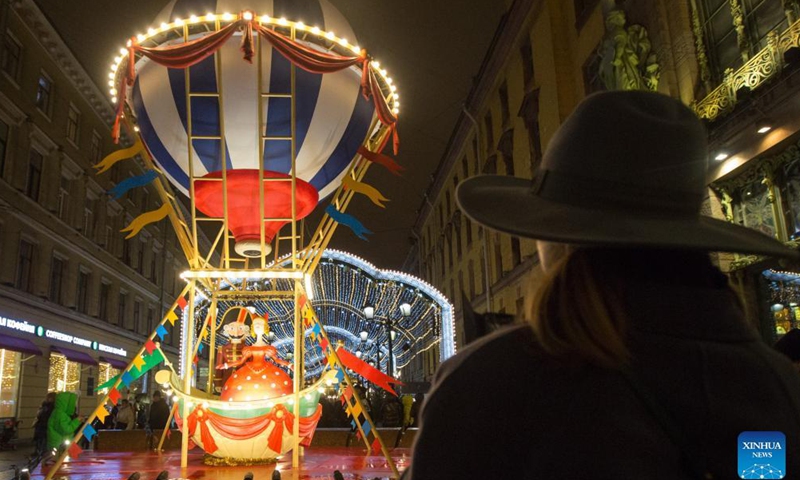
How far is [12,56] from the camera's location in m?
21.8

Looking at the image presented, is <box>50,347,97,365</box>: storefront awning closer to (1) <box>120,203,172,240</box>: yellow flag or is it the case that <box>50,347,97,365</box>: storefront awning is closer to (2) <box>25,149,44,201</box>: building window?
(2) <box>25,149,44,201</box>: building window

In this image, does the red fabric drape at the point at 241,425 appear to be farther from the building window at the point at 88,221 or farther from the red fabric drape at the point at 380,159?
the building window at the point at 88,221

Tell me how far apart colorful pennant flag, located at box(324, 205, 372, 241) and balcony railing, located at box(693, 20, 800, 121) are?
6.69 metres

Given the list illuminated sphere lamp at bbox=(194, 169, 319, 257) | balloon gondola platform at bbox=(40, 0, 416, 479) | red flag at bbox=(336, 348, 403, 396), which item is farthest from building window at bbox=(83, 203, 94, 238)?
red flag at bbox=(336, 348, 403, 396)

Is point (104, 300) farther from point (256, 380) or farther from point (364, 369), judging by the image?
point (364, 369)

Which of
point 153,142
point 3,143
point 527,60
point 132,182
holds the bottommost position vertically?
point 132,182

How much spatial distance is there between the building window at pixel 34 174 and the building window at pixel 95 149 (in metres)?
5.09

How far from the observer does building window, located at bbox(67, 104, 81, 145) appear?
27.1 m

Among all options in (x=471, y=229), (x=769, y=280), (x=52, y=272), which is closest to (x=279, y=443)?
(x=769, y=280)

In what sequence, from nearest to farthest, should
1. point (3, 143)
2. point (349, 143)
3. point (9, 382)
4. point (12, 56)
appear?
point (349, 143) → point (9, 382) → point (3, 143) → point (12, 56)

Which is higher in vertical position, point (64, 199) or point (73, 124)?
point (73, 124)

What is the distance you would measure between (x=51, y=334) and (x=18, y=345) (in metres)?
4.38

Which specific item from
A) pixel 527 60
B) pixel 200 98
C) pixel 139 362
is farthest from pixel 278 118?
pixel 527 60

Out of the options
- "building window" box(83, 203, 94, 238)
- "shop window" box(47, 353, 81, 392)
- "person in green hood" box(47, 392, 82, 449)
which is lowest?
"person in green hood" box(47, 392, 82, 449)
